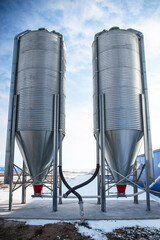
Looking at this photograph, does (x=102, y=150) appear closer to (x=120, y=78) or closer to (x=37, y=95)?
(x=120, y=78)

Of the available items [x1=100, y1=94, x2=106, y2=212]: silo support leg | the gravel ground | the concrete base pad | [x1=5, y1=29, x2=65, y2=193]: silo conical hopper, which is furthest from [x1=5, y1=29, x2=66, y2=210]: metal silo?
the gravel ground

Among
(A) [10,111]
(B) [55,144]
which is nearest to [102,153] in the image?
(B) [55,144]

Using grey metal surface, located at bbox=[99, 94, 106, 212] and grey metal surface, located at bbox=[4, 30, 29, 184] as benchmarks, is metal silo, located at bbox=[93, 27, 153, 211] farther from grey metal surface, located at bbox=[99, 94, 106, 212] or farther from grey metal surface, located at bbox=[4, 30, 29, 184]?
grey metal surface, located at bbox=[4, 30, 29, 184]

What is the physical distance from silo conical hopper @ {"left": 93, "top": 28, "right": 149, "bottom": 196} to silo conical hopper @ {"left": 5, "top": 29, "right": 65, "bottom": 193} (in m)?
2.20

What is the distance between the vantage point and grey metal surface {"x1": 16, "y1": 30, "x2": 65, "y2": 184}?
922 cm

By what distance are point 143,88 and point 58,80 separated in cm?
464

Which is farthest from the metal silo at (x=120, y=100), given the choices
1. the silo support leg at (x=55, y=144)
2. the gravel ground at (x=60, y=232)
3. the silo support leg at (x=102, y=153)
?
the gravel ground at (x=60, y=232)

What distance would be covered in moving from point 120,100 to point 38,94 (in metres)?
4.11

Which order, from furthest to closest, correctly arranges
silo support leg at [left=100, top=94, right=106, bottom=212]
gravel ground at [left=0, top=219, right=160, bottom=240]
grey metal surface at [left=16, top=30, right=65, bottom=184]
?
grey metal surface at [left=16, top=30, right=65, bottom=184] < silo support leg at [left=100, top=94, right=106, bottom=212] < gravel ground at [left=0, top=219, right=160, bottom=240]

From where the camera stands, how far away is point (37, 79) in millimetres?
9805

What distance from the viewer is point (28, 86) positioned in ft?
32.1

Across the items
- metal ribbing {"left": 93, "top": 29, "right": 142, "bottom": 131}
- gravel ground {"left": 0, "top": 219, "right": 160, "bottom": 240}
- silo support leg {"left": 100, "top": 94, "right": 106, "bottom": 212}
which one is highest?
metal ribbing {"left": 93, "top": 29, "right": 142, "bottom": 131}

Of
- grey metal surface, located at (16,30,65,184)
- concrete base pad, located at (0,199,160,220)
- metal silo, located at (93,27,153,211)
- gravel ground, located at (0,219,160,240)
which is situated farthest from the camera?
grey metal surface, located at (16,30,65,184)

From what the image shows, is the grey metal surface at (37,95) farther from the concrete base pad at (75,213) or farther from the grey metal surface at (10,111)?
the concrete base pad at (75,213)
